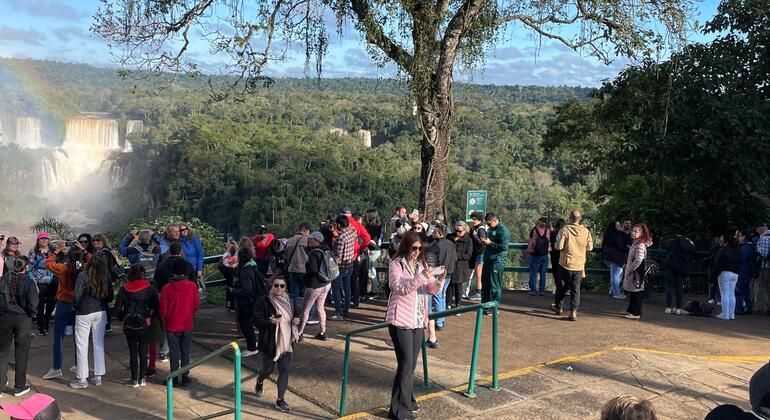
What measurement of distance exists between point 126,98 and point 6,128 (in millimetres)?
18243

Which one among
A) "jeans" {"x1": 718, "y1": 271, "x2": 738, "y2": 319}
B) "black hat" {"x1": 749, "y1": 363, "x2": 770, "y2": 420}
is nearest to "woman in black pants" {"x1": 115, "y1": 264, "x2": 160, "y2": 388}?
"black hat" {"x1": 749, "y1": 363, "x2": 770, "y2": 420}

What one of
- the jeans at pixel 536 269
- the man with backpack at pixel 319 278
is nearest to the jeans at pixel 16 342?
the man with backpack at pixel 319 278

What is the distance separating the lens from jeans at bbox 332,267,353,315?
34.0ft

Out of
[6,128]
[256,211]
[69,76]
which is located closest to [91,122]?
[6,128]

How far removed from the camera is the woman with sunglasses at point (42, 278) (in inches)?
394

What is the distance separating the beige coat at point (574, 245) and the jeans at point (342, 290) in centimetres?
303

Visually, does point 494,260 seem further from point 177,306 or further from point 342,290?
point 177,306

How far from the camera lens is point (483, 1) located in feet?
39.4

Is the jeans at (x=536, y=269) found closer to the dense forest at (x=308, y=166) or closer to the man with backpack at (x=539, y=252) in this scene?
the man with backpack at (x=539, y=252)

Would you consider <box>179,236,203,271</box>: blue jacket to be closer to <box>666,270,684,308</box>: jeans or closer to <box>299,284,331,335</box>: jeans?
<box>299,284,331,335</box>: jeans

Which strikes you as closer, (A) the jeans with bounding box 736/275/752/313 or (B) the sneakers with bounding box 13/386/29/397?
(B) the sneakers with bounding box 13/386/29/397

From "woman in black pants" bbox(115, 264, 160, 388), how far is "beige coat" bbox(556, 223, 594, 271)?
18.0 ft

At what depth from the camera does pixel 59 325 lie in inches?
320

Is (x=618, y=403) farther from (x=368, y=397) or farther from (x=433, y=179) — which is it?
(x=433, y=179)
